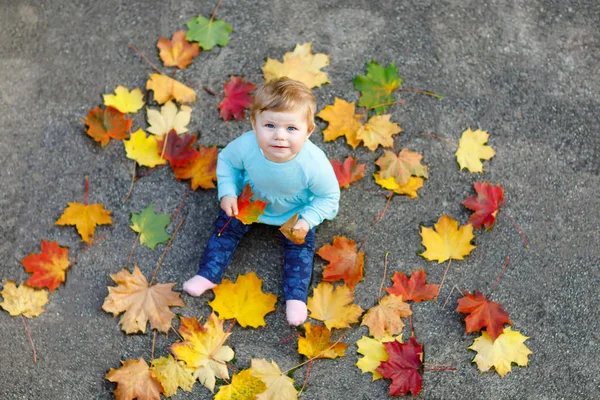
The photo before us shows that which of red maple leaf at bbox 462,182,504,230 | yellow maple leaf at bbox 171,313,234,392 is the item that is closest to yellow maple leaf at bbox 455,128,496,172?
red maple leaf at bbox 462,182,504,230

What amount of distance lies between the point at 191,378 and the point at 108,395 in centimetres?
39

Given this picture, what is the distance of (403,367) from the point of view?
3102 mm

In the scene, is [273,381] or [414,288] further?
[414,288]

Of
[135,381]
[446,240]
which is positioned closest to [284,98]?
[446,240]

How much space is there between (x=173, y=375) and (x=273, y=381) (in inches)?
18.0

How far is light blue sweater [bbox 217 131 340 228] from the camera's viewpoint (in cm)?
300

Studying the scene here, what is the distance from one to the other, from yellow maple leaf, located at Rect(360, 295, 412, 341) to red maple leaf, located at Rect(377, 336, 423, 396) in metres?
0.08

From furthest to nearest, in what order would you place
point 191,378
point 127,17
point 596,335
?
point 127,17 → point 596,335 → point 191,378

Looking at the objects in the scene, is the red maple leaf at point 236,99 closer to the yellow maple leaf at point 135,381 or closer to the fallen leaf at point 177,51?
the fallen leaf at point 177,51

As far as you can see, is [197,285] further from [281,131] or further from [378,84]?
[378,84]

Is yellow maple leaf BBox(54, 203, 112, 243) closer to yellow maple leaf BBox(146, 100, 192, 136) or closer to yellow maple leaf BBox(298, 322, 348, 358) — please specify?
yellow maple leaf BBox(146, 100, 192, 136)

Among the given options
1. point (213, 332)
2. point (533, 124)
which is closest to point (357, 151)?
point (533, 124)

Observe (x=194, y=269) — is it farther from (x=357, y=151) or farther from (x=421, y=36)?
(x=421, y=36)

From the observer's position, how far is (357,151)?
12.0 ft
